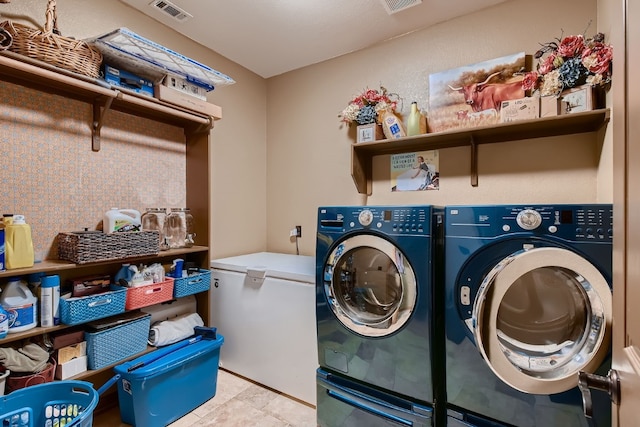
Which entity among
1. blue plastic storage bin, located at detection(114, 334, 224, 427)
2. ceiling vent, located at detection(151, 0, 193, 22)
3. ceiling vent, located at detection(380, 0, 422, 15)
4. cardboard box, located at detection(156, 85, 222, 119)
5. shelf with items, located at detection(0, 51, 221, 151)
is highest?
ceiling vent, located at detection(151, 0, 193, 22)

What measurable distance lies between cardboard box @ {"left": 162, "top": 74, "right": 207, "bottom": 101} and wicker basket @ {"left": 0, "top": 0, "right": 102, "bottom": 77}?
360 mm

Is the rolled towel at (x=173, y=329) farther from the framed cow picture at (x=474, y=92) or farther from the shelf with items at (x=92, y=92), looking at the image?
the framed cow picture at (x=474, y=92)

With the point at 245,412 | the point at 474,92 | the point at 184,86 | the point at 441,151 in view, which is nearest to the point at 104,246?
the point at 184,86

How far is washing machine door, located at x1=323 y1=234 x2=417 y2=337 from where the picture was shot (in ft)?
4.99

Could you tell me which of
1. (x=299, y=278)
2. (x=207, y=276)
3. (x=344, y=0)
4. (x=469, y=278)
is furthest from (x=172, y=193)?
(x=469, y=278)

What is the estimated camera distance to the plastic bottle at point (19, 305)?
144 cm

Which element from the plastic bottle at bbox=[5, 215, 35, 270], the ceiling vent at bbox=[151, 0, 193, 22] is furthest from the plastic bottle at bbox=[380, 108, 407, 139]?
the plastic bottle at bbox=[5, 215, 35, 270]

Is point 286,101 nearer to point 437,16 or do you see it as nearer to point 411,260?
point 437,16

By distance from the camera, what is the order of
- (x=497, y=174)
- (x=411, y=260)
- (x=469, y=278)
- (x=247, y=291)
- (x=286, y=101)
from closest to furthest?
1. (x=469, y=278)
2. (x=411, y=260)
3. (x=497, y=174)
4. (x=247, y=291)
5. (x=286, y=101)

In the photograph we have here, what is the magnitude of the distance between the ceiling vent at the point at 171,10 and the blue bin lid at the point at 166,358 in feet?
7.02

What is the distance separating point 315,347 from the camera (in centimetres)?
195

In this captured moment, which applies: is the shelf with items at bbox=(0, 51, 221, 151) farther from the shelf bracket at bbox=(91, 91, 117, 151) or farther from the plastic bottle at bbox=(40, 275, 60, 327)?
the plastic bottle at bbox=(40, 275, 60, 327)

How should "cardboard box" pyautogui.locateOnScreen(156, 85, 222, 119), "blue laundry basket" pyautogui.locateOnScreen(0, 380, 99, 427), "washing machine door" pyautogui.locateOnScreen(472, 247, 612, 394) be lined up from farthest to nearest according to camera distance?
"cardboard box" pyautogui.locateOnScreen(156, 85, 222, 119) < "blue laundry basket" pyautogui.locateOnScreen(0, 380, 99, 427) < "washing machine door" pyautogui.locateOnScreen(472, 247, 612, 394)

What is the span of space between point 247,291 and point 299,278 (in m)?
0.48
